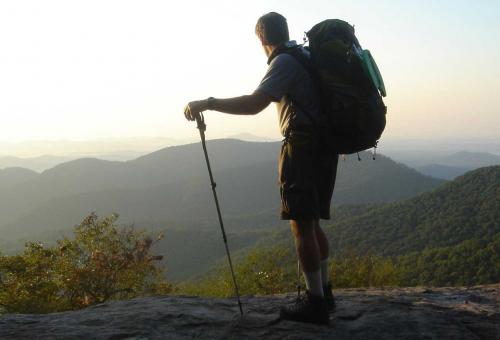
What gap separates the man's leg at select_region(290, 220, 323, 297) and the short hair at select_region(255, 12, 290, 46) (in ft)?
5.60

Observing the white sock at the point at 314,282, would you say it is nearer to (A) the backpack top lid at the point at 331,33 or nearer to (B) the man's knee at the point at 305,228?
(B) the man's knee at the point at 305,228

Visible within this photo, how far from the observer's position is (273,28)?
4.25 m

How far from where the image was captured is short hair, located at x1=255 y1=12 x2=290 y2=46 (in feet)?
13.9

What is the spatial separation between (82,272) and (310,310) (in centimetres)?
1987

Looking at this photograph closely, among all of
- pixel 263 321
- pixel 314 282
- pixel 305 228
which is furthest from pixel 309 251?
pixel 263 321

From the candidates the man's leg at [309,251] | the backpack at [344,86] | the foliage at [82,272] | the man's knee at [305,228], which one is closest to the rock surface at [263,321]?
the man's leg at [309,251]

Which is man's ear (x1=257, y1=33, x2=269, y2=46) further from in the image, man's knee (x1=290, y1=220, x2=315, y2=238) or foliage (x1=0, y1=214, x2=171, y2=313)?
foliage (x1=0, y1=214, x2=171, y2=313)

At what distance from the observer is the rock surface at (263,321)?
4379 millimetres

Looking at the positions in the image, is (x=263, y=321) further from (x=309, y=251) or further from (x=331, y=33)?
(x=331, y=33)

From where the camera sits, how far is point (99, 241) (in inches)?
A: 994

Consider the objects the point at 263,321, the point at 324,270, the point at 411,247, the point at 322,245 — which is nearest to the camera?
the point at 263,321

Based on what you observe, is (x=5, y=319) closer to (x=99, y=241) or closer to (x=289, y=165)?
(x=289, y=165)

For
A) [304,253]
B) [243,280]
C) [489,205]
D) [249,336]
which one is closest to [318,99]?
[304,253]

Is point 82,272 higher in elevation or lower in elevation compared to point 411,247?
higher
